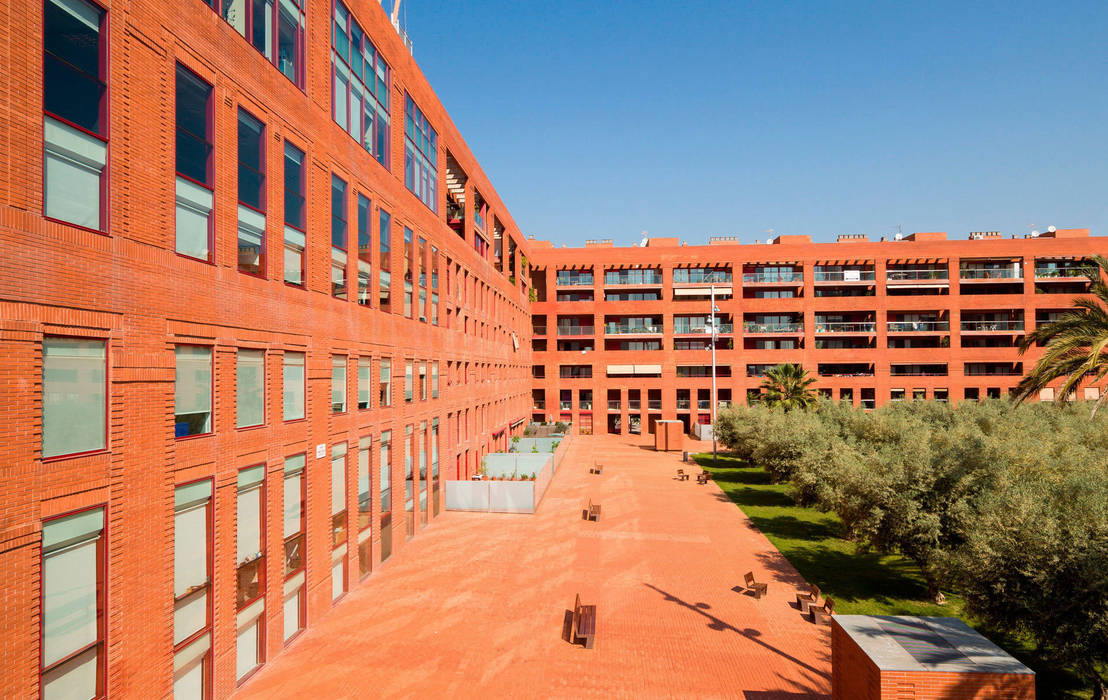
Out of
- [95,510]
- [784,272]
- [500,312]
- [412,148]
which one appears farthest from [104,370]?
[784,272]

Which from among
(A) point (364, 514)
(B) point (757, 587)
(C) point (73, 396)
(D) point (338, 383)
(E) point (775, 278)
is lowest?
(B) point (757, 587)

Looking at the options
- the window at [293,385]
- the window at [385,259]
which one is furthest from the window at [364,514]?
the window at [385,259]

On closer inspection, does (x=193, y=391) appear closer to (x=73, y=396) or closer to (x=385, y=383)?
(x=73, y=396)

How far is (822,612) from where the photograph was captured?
14.1 metres

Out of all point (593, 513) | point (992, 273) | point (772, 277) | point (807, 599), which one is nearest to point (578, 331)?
point (772, 277)

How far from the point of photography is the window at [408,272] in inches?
792

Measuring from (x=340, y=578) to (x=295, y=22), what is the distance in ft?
47.1

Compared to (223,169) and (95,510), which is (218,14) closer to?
(223,169)

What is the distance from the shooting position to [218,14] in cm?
1042

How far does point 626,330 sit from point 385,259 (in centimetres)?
4022

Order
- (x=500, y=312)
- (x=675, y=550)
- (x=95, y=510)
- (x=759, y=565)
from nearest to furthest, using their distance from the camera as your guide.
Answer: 1. (x=95, y=510)
2. (x=759, y=565)
3. (x=675, y=550)
4. (x=500, y=312)

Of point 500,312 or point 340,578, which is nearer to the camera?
point 340,578

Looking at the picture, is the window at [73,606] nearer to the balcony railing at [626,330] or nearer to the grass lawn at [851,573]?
the grass lawn at [851,573]

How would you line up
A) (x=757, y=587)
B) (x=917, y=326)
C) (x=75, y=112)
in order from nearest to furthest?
(x=75, y=112) < (x=757, y=587) < (x=917, y=326)
